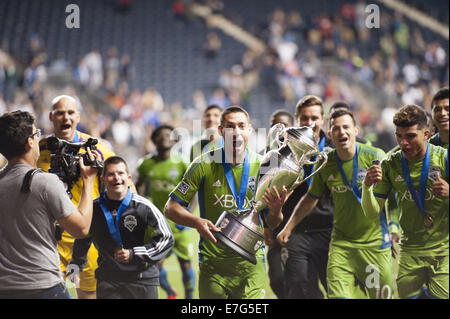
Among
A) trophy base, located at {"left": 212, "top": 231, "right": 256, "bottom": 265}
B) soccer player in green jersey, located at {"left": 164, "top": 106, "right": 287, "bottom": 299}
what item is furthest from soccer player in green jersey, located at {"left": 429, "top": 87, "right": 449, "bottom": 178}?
trophy base, located at {"left": 212, "top": 231, "right": 256, "bottom": 265}

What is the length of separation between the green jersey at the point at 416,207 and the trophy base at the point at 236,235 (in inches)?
48.5

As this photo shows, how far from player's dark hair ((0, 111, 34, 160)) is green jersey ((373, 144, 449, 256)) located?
8.95 feet

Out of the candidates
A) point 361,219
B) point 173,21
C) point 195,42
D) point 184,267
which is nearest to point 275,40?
point 195,42

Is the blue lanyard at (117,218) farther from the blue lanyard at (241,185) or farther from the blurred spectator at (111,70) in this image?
the blurred spectator at (111,70)

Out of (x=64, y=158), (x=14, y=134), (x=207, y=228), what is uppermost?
(x=14, y=134)

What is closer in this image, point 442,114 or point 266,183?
point 266,183

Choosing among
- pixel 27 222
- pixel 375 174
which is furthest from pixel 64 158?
pixel 375 174

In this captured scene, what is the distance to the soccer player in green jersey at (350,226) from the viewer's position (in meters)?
4.82

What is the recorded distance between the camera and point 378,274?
4.85 meters

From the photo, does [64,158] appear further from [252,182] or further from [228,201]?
[252,182]

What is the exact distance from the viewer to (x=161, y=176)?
23.6 ft

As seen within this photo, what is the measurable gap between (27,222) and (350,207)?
2732mm

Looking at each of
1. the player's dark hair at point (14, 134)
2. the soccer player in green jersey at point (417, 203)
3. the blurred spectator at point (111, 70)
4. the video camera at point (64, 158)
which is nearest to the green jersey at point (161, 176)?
the video camera at point (64, 158)
